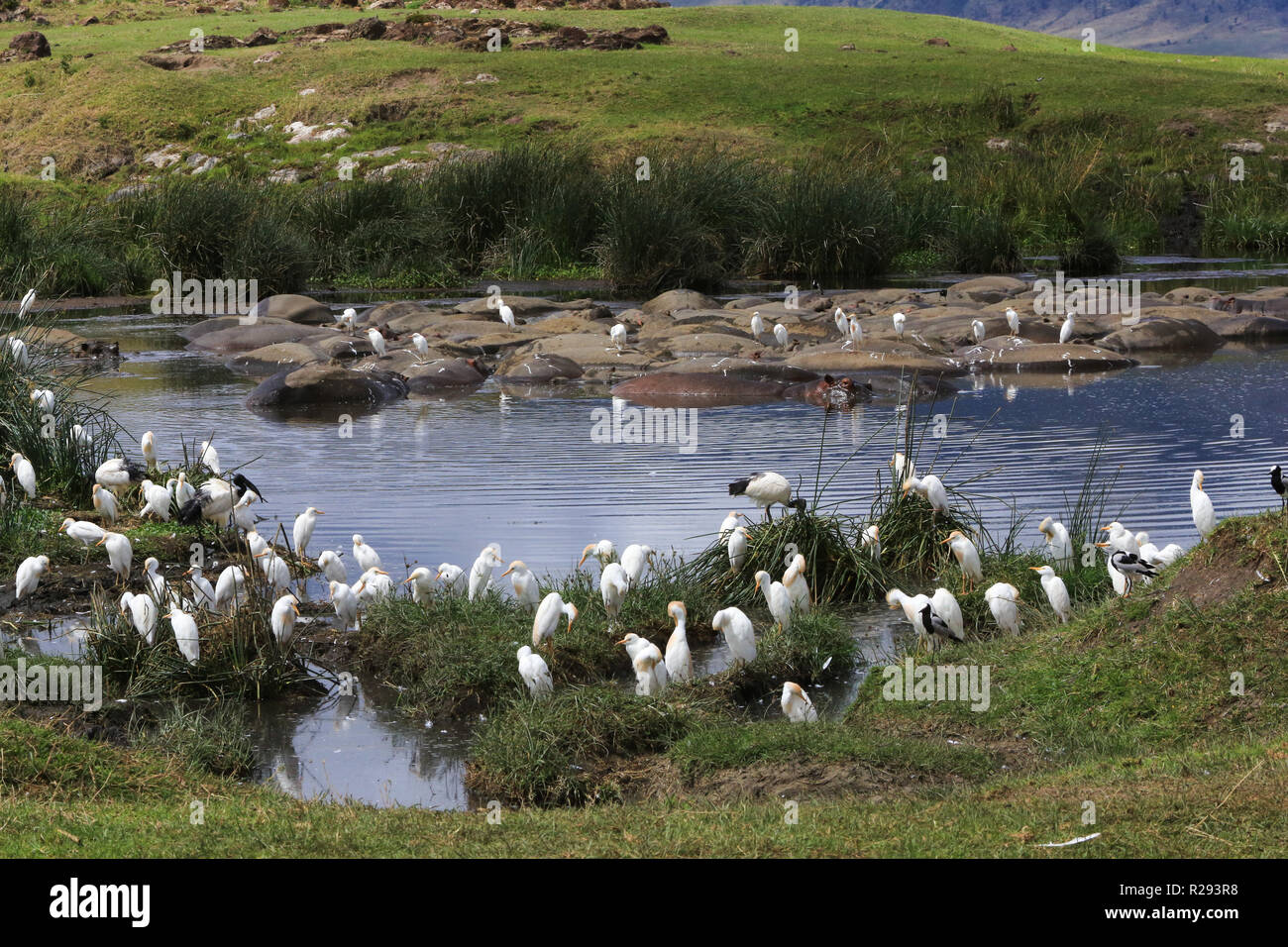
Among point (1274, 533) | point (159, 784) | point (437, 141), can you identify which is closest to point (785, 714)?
point (1274, 533)

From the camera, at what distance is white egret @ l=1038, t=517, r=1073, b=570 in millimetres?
9438

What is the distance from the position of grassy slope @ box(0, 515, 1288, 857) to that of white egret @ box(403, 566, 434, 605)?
2.44 meters

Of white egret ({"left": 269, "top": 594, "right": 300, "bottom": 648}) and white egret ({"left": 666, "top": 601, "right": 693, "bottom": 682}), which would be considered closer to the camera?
white egret ({"left": 666, "top": 601, "right": 693, "bottom": 682})

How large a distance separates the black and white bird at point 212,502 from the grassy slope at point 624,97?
35.5 m

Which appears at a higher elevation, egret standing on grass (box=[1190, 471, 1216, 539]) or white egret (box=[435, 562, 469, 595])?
egret standing on grass (box=[1190, 471, 1216, 539])

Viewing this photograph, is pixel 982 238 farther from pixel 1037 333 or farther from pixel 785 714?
pixel 785 714

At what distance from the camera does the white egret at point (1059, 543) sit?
Answer: 31.0 feet

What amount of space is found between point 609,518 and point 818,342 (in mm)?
9709

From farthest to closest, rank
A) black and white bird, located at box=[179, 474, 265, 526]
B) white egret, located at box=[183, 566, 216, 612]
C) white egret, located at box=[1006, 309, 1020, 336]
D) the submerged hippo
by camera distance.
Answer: white egret, located at box=[1006, 309, 1020, 336]
the submerged hippo
black and white bird, located at box=[179, 474, 265, 526]
white egret, located at box=[183, 566, 216, 612]

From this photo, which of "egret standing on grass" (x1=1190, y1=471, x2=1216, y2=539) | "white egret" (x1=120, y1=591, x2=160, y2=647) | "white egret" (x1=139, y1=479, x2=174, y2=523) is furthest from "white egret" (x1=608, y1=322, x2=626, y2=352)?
"white egret" (x1=120, y1=591, x2=160, y2=647)

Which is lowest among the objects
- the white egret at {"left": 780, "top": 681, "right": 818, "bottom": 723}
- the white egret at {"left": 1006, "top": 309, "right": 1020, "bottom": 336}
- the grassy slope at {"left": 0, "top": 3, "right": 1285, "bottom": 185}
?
the white egret at {"left": 780, "top": 681, "right": 818, "bottom": 723}

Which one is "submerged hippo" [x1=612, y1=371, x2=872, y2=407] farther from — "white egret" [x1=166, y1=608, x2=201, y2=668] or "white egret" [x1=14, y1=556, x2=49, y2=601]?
"white egret" [x1=166, y1=608, x2=201, y2=668]

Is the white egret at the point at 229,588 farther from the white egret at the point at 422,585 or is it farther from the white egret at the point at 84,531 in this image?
the white egret at the point at 84,531
